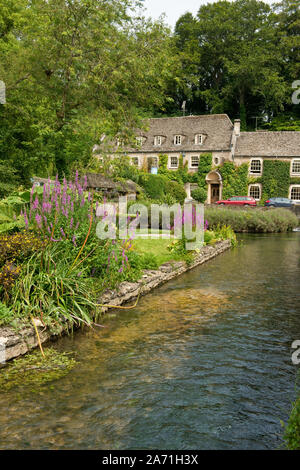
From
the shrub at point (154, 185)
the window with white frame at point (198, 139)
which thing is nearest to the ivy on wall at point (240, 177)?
the window with white frame at point (198, 139)

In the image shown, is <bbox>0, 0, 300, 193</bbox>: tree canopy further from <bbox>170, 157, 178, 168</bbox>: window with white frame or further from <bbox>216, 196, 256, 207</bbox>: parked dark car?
<bbox>170, 157, 178, 168</bbox>: window with white frame

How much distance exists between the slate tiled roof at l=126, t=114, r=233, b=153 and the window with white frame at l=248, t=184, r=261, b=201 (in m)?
4.81

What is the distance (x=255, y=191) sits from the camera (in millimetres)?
43219

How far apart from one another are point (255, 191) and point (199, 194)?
5860 mm

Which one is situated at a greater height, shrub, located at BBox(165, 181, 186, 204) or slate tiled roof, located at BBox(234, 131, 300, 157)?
slate tiled roof, located at BBox(234, 131, 300, 157)

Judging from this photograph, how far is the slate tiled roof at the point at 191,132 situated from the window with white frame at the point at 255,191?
15.8ft

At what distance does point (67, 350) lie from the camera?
233 inches

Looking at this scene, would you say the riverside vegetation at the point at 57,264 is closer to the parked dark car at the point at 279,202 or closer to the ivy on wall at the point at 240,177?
the parked dark car at the point at 279,202

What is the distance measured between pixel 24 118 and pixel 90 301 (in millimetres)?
10293

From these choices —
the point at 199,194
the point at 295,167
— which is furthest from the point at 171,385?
the point at 295,167

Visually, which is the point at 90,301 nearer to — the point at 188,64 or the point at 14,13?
the point at 14,13

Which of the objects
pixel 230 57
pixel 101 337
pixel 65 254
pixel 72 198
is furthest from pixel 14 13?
pixel 230 57

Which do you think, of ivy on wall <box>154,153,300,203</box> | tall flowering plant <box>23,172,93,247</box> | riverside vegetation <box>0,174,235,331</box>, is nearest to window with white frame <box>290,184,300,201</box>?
ivy on wall <box>154,153,300,203</box>

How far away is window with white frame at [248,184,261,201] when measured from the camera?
141ft
